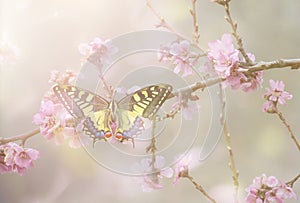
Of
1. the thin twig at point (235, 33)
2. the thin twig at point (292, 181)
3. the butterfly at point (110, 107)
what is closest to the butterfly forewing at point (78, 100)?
the butterfly at point (110, 107)

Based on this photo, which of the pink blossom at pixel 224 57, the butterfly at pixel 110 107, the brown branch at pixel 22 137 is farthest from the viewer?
the brown branch at pixel 22 137

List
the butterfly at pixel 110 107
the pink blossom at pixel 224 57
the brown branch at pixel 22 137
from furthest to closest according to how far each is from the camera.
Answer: the brown branch at pixel 22 137
the butterfly at pixel 110 107
the pink blossom at pixel 224 57

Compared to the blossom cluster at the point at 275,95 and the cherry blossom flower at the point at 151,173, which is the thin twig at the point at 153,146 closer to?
the cherry blossom flower at the point at 151,173

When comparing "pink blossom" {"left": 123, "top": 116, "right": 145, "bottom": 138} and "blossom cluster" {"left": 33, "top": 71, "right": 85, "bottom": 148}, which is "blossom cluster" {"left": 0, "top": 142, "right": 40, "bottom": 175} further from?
"pink blossom" {"left": 123, "top": 116, "right": 145, "bottom": 138}

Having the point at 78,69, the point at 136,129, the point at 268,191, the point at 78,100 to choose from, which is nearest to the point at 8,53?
the point at 78,69

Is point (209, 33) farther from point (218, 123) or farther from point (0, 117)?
point (0, 117)

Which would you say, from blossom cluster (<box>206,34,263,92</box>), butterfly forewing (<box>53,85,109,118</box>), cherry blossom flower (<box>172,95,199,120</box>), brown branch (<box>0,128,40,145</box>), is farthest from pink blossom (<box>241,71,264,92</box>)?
brown branch (<box>0,128,40,145</box>)

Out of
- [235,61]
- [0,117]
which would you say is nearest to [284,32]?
[235,61]

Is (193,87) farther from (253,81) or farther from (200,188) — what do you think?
(200,188)

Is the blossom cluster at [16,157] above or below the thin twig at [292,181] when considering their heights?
below
